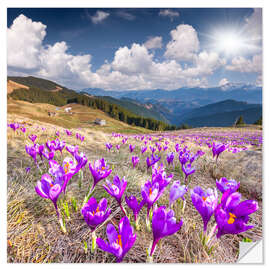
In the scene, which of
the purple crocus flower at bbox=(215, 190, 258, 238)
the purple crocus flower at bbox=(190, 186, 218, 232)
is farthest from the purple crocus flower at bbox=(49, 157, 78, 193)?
the purple crocus flower at bbox=(215, 190, 258, 238)

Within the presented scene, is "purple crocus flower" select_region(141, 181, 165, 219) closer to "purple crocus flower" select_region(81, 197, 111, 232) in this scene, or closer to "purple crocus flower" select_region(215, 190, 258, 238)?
"purple crocus flower" select_region(81, 197, 111, 232)

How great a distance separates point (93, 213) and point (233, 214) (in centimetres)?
93

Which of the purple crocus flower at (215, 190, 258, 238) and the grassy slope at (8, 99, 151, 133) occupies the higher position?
the grassy slope at (8, 99, 151, 133)

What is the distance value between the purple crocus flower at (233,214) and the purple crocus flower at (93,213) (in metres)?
0.73

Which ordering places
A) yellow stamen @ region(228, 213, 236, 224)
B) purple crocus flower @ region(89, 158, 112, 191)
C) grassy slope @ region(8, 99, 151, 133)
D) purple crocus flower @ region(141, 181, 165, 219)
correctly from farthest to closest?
1. grassy slope @ region(8, 99, 151, 133)
2. purple crocus flower @ region(89, 158, 112, 191)
3. purple crocus flower @ region(141, 181, 165, 219)
4. yellow stamen @ region(228, 213, 236, 224)

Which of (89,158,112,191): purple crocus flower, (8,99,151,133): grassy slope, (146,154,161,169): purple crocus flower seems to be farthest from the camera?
(8,99,151,133): grassy slope

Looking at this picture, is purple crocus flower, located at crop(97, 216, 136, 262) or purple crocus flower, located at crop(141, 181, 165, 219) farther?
purple crocus flower, located at crop(141, 181, 165, 219)

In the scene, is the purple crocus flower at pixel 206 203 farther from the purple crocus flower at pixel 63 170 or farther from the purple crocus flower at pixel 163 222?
the purple crocus flower at pixel 63 170

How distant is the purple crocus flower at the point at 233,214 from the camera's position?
1.03 meters

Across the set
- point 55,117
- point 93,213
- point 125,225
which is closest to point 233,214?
point 125,225

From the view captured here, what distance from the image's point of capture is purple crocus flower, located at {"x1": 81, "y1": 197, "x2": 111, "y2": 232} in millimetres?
1021

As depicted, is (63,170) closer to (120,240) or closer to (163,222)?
(120,240)

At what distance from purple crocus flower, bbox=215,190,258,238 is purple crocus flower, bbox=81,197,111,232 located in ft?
2.38

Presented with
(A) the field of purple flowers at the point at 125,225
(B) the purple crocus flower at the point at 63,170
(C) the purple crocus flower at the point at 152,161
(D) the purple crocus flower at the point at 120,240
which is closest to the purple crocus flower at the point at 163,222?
(A) the field of purple flowers at the point at 125,225
